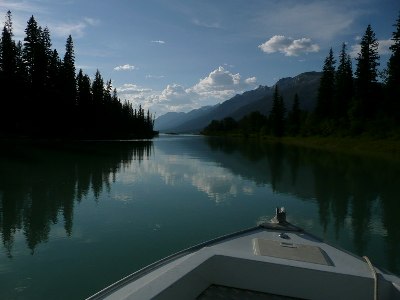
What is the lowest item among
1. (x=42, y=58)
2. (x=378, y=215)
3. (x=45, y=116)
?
(x=378, y=215)

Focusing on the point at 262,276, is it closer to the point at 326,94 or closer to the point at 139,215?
the point at 139,215

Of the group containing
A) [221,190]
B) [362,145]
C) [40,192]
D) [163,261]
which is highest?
[362,145]

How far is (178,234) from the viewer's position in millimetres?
12156

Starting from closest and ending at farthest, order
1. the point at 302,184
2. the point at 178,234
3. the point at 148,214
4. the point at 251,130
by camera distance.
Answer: the point at 178,234 < the point at 148,214 < the point at 302,184 < the point at 251,130

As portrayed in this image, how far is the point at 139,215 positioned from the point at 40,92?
2689 inches

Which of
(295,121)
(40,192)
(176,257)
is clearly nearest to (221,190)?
(40,192)

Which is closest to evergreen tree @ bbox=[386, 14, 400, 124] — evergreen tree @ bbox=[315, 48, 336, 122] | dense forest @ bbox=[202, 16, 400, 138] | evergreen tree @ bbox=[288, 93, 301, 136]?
dense forest @ bbox=[202, 16, 400, 138]

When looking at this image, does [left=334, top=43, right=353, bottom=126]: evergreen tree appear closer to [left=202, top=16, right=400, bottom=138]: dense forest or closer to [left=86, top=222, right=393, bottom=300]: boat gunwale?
[left=202, top=16, right=400, bottom=138]: dense forest

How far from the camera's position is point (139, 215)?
48.3ft

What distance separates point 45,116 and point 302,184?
63099mm

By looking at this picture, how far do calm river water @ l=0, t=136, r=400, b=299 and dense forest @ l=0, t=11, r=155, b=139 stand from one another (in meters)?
44.5

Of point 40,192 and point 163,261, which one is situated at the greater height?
point 163,261

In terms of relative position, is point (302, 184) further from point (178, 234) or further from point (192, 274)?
point (192, 274)

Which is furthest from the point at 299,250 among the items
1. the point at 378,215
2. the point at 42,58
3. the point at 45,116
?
the point at 42,58
